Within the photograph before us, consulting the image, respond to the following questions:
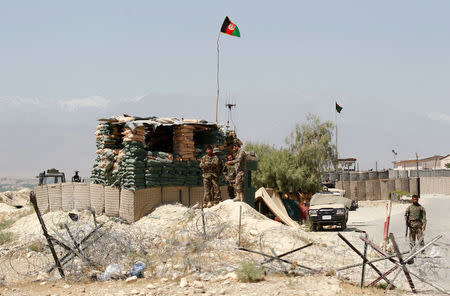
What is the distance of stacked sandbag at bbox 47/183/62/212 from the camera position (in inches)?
Answer: 695

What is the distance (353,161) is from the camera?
5991cm

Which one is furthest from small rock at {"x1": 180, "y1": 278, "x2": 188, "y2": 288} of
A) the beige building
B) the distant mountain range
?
the distant mountain range

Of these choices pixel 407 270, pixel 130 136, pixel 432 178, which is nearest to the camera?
pixel 407 270

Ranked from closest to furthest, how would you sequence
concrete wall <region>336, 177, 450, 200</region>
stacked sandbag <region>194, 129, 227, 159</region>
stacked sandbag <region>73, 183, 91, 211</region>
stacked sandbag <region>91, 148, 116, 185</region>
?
stacked sandbag <region>91, 148, 116, 185</region>
stacked sandbag <region>73, 183, 91, 211</region>
stacked sandbag <region>194, 129, 227, 159</region>
concrete wall <region>336, 177, 450, 200</region>

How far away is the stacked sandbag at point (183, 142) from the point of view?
57.6 ft

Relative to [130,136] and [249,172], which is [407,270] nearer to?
[130,136]

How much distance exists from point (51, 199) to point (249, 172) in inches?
321

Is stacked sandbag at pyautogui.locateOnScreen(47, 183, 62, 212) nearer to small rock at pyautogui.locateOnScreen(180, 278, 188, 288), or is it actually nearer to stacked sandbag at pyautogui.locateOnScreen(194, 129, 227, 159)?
stacked sandbag at pyautogui.locateOnScreen(194, 129, 227, 159)

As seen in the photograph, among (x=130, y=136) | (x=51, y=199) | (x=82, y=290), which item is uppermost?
(x=130, y=136)

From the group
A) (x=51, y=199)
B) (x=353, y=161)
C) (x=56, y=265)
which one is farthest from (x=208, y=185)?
(x=353, y=161)

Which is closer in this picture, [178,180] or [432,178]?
[178,180]

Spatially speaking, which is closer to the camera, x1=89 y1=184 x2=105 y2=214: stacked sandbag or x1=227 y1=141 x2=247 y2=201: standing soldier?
x1=227 y1=141 x2=247 y2=201: standing soldier

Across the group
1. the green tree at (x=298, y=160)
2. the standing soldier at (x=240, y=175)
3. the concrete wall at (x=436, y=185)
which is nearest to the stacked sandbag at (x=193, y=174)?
the standing soldier at (x=240, y=175)

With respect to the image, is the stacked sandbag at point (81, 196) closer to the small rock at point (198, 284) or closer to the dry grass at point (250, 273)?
the small rock at point (198, 284)
